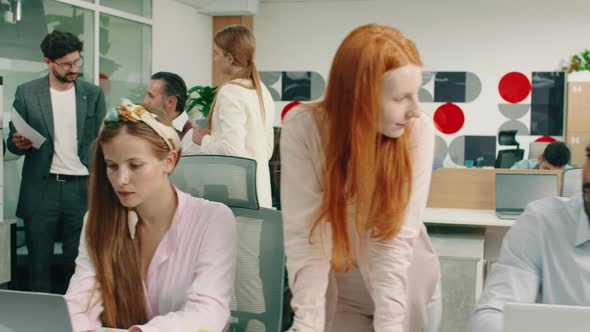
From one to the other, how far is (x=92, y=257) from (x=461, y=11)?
7975mm

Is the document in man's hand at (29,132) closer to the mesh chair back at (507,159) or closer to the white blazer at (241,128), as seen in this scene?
the white blazer at (241,128)

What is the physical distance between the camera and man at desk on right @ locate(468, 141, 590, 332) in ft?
4.57

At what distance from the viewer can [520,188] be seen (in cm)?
393

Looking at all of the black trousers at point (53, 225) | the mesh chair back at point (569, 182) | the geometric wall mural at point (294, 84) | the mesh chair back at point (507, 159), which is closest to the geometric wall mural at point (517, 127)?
the mesh chair back at point (507, 159)

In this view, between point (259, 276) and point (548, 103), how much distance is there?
24.8 feet

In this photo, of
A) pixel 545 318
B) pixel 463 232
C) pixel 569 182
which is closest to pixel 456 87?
pixel 463 232

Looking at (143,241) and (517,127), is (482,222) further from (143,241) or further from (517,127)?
(517,127)

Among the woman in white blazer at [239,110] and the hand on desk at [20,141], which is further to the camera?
the hand on desk at [20,141]

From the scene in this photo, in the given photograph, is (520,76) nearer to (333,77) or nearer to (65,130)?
(65,130)

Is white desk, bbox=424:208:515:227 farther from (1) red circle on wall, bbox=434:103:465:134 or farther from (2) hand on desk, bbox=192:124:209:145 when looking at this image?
(1) red circle on wall, bbox=434:103:465:134

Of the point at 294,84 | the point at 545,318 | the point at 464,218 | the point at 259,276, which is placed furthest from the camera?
the point at 294,84

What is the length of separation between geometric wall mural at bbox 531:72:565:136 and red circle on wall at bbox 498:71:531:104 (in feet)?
0.31

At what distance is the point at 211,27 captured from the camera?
31.6 ft

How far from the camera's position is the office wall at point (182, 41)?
823 cm
